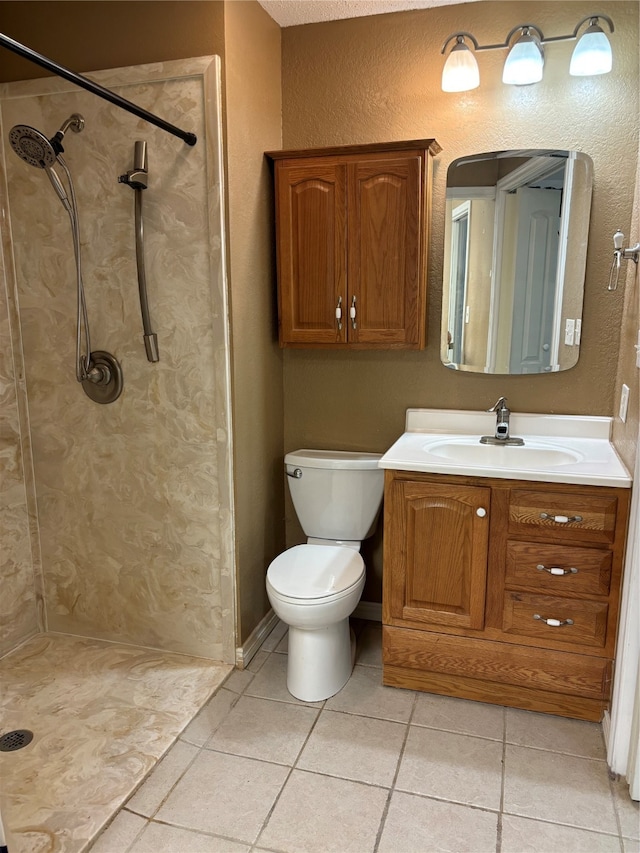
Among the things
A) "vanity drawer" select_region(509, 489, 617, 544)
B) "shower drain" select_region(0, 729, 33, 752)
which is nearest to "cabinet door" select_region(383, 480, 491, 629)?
"vanity drawer" select_region(509, 489, 617, 544)

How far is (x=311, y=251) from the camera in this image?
247 centimetres

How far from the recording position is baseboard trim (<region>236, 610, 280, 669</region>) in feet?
7.90

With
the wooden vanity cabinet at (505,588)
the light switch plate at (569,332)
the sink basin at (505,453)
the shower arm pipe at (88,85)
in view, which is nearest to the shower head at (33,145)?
the shower arm pipe at (88,85)

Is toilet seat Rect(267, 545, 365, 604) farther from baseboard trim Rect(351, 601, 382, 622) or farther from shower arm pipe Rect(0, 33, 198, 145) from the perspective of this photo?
shower arm pipe Rect(0, 33, 198, 145)

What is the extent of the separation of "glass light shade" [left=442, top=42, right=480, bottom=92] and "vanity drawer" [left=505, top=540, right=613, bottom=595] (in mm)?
1644

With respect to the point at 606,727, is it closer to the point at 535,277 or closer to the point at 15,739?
the point at 535,277

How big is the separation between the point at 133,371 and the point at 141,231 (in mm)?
515

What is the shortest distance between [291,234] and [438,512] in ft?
4.06

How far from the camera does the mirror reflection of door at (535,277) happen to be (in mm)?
2309

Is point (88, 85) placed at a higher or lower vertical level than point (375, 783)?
higher

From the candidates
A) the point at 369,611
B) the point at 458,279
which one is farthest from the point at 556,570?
the point at 458,279

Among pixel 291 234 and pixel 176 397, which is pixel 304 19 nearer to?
pixel 291 234

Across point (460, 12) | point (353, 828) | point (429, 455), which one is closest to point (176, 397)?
point (429, 455)

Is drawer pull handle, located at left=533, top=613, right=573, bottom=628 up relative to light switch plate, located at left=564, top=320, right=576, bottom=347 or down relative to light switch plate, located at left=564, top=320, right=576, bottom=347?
down
